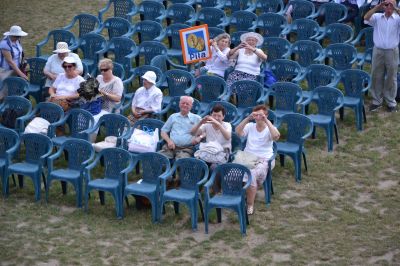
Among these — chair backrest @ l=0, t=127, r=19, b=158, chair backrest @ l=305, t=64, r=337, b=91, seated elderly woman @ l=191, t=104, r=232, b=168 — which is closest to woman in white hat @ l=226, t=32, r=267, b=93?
chair backrest @ l=305, t=64, r=337, b=91

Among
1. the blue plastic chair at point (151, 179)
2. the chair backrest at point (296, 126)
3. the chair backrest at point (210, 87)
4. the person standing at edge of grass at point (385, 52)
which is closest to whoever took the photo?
the blue plastic chair at point (151, 179)

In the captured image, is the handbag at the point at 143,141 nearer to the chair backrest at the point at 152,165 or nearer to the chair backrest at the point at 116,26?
the chair backrest at the point at 152,165

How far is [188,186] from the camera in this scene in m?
15.7

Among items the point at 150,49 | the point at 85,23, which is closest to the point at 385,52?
the point at 150,49

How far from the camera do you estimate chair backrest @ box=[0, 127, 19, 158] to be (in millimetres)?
16828

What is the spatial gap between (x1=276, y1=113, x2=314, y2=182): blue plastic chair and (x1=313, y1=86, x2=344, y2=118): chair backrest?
2.97 ft

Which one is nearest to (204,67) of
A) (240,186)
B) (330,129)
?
(330,129)

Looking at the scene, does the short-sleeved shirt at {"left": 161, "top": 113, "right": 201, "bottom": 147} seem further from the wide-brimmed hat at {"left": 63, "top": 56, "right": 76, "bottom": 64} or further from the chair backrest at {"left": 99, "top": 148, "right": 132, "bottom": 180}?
the wide-brimmed hat at {"left": 63, "top": 56, "right": 76, "bottom": 64}

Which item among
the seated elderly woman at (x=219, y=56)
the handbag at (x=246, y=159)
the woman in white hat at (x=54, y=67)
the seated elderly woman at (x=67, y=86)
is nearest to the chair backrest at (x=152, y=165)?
the handbag at (x=246, y=159)

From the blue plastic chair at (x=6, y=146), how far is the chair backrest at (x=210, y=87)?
3.45 meters

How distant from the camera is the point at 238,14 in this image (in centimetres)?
2125

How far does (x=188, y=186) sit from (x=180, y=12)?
6.93m

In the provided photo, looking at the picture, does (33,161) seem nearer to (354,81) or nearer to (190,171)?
(190,171)

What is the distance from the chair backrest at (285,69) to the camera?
18953mm
